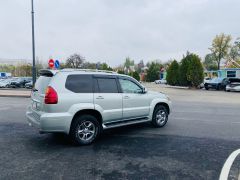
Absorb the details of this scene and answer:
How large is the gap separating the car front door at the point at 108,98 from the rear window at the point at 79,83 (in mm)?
171

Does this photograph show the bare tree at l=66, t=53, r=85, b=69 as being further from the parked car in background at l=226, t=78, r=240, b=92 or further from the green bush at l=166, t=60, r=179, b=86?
the parked car in background at l=226, t=78, r=240, b=92

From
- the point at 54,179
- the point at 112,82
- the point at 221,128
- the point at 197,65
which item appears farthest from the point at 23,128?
the point at 197,65

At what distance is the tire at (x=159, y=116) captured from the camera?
22.5 ft

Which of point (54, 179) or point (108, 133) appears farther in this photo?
point (108, 133)

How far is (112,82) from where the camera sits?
19.2 ft

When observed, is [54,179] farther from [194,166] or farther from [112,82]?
[112,82]

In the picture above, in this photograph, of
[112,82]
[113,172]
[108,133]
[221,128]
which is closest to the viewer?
[113,172]

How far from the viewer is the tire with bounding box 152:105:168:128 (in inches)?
270

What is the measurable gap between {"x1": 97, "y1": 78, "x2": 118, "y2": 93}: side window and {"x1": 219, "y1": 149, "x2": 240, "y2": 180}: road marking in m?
3.15

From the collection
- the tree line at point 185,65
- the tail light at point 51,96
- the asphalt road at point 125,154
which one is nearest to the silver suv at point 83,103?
the tail light at point 51,96

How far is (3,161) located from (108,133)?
2971 mm

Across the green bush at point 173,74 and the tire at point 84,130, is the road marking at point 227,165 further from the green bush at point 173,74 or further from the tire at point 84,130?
the green bush at point 173,74

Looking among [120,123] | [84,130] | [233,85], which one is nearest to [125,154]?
[84,130]

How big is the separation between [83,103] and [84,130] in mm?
693
